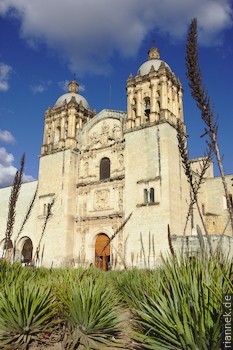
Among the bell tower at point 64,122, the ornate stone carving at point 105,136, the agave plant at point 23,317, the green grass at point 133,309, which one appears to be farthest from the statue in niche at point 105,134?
the agave plant at point 23,317

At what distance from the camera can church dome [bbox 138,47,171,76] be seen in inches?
830

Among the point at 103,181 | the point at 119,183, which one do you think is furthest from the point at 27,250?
the point at 119,183

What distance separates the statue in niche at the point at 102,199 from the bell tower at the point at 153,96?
14.6ft

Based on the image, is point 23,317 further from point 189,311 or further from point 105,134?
point 105,134

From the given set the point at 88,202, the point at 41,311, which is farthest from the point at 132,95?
the point at 41,311

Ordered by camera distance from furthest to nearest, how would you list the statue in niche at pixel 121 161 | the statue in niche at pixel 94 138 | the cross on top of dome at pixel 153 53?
the cross on top of dome at pixel 153 53, the statue in niche at pixel 94 138, the statue in niche at pixel 121 161

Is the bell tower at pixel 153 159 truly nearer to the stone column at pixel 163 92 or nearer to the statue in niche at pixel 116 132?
the stone column at pixel 163 92

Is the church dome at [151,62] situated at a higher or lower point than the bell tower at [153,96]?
higher

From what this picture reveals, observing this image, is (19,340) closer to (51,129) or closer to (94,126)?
(94,126)

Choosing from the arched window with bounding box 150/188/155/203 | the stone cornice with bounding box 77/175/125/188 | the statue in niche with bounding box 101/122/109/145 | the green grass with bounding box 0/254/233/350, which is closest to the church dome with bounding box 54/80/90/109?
the statue in niche with bounding box 101/122/109/145

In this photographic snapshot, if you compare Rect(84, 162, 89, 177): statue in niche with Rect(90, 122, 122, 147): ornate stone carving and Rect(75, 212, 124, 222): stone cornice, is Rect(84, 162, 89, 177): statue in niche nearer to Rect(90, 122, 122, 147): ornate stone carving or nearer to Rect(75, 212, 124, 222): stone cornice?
Rect(90, 122, 122, 147): ornate stone carving

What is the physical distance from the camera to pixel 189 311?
3.30 m

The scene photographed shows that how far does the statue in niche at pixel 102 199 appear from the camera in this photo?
66.1 ft

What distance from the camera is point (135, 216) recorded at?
17.8 m
